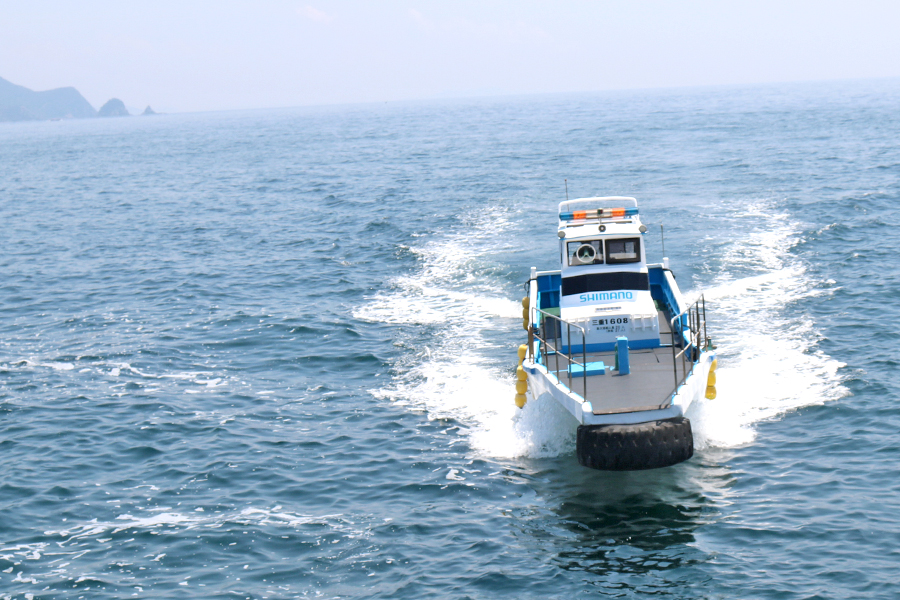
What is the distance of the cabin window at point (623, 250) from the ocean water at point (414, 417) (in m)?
3.93

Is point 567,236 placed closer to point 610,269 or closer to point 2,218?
point 610,269

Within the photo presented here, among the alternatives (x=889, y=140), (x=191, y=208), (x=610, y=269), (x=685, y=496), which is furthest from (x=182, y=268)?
(x=889, y=140)

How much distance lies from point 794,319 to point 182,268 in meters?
25.5

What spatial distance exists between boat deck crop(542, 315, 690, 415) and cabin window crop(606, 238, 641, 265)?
2.78 metres

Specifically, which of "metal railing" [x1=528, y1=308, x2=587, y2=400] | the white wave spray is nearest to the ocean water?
the white wave spray

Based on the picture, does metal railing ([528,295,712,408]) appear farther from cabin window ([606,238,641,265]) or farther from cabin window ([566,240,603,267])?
cabin window ([606,238,641,265])

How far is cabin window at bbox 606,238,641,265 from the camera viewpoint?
2272cm

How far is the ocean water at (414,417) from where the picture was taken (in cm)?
1526

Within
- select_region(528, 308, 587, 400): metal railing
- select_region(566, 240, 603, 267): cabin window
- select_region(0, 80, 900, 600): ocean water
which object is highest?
select_region(566, 240, 603, 267): cabin window

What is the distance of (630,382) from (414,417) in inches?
220

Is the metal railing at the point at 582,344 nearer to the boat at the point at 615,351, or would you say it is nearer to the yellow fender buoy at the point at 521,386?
the boat at the point at 615,351

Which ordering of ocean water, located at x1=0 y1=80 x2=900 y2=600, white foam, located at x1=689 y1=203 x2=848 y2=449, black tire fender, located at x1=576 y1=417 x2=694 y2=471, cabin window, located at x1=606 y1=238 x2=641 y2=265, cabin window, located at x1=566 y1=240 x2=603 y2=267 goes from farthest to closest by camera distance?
cabin window, located at x1=566 y1=240 x2=603 y2=267 < cabin window, located at x1=606 y1=238 x2=641 y2=265 < white foam, located at x1=689 y1=203 x2=848 y2=449 < black tire fender, located at x1=576 y1=417 x2=694 y2=471 < ocean water, located at x1=0 y1=80 x2=900 y2=600

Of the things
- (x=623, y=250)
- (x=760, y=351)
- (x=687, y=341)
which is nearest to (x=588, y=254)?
(x=623, y=250)

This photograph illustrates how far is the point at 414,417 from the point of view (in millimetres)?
21766
